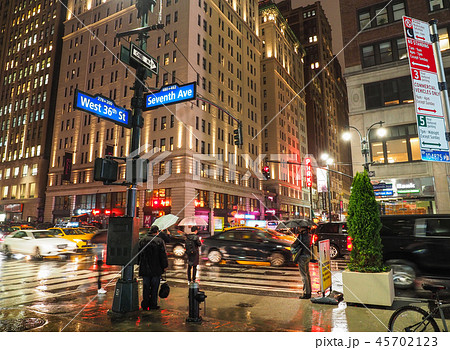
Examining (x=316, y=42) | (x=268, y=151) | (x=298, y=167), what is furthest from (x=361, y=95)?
(x=316, y=42)

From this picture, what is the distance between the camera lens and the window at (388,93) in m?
24.3

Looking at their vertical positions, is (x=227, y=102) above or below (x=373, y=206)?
above

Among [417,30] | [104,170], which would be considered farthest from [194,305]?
[417,30]

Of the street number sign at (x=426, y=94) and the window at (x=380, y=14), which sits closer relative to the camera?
the street number sign at (x=426, y=94)

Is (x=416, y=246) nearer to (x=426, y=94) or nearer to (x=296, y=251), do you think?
(x=296, y=251)

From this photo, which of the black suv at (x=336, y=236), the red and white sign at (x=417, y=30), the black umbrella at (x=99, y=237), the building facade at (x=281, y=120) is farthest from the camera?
the building facade at (x=281, y=120)

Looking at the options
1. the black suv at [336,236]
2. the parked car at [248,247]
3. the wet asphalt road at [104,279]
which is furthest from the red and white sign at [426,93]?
Result: the black suv at [336,236]

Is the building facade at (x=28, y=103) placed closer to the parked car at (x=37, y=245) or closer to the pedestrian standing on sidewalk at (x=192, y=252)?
the parked car at (x=37, y=245)

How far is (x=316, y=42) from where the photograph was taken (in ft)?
371

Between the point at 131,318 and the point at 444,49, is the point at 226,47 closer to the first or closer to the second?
the point at 444,49

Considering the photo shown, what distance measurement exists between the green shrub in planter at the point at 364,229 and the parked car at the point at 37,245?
49.5 ft

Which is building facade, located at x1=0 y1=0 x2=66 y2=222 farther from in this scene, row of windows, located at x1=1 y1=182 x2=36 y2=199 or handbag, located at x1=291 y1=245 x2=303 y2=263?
handbag, located at x1=291 y1=245 x2=303 y2=263

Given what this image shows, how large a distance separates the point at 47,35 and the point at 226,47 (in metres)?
44.0

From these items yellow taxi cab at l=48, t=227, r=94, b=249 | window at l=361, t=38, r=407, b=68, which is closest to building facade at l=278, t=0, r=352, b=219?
window at l=361, t=38, r=407, b=68
